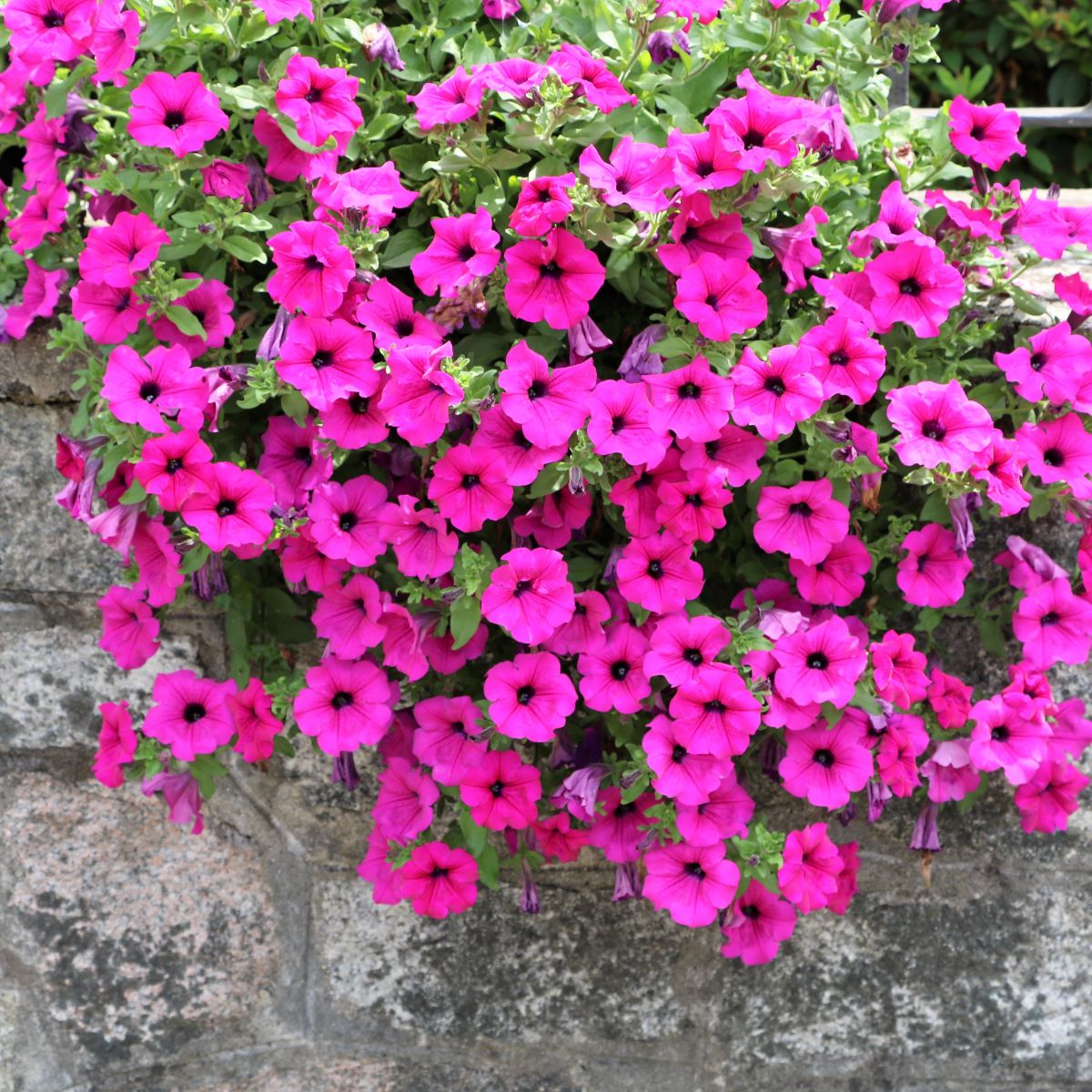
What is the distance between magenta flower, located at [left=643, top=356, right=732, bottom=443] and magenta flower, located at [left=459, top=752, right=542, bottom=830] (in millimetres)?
459

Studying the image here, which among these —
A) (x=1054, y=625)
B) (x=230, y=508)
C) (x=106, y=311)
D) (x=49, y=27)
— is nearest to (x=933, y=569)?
(x=1054, y=625)

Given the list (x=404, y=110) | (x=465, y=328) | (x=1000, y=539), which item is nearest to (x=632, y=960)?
(x=1000, y=539)

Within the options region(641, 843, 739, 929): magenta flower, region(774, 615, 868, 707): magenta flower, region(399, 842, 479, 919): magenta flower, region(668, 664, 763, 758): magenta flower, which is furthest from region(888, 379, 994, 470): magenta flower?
region(399, 842, 479, 919): magenta flower

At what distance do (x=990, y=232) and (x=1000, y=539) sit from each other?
1.43ft

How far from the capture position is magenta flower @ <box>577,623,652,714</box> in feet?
4.79

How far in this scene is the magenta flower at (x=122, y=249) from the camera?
4.63ft

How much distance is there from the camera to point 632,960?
1.80 meters

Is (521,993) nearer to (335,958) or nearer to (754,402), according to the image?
(335,958)

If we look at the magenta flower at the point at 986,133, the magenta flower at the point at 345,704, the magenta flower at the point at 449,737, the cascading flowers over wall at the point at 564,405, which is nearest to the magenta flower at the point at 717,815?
the cascading flowers over wall at the point at 564,405

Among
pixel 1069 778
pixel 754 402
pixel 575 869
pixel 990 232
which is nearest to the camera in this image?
pixel 754 402

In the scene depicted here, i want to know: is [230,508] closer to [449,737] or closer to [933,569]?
[449,737]

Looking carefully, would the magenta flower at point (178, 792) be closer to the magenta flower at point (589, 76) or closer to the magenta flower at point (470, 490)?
the magenta flower at point (470, 490)

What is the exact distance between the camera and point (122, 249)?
4.69ft

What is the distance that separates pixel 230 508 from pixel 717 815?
70 centimetres
